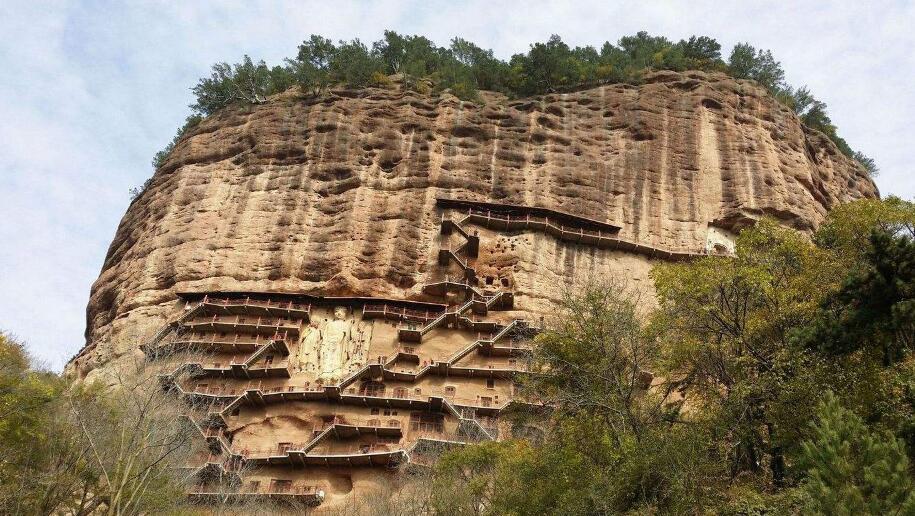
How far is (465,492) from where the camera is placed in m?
18.0

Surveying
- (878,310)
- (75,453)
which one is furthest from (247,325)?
(878,310)

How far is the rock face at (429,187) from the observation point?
109 ft

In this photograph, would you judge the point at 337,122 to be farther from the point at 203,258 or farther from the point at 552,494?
the point at 552,494

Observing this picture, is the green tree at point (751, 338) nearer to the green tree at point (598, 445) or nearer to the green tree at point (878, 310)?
the green tree at point (878, 310)

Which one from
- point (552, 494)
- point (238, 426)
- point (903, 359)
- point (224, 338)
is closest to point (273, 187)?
point (224, 338)

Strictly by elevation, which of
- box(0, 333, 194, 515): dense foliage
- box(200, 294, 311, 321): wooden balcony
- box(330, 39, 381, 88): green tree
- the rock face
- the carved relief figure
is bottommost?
box(0, 333, 194, 515): dense foliage

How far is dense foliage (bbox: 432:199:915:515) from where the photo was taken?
12695 millimetres

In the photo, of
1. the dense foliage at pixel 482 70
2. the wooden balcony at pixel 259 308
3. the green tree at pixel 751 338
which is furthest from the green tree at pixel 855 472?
the dense foliage at pixel 482 70

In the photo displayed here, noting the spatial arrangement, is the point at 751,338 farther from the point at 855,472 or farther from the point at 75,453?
the point at 75,453

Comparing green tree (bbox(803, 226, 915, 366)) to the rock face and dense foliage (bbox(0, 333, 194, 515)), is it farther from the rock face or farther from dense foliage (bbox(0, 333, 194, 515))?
the rock face

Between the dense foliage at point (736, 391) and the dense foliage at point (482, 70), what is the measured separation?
26.3m

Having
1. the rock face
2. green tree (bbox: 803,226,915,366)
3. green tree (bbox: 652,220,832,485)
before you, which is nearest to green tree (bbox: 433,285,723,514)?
green tree (bbox: 652,220,832,485)

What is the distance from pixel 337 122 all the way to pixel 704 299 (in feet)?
82.0

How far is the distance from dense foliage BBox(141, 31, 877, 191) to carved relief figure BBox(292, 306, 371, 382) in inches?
594
